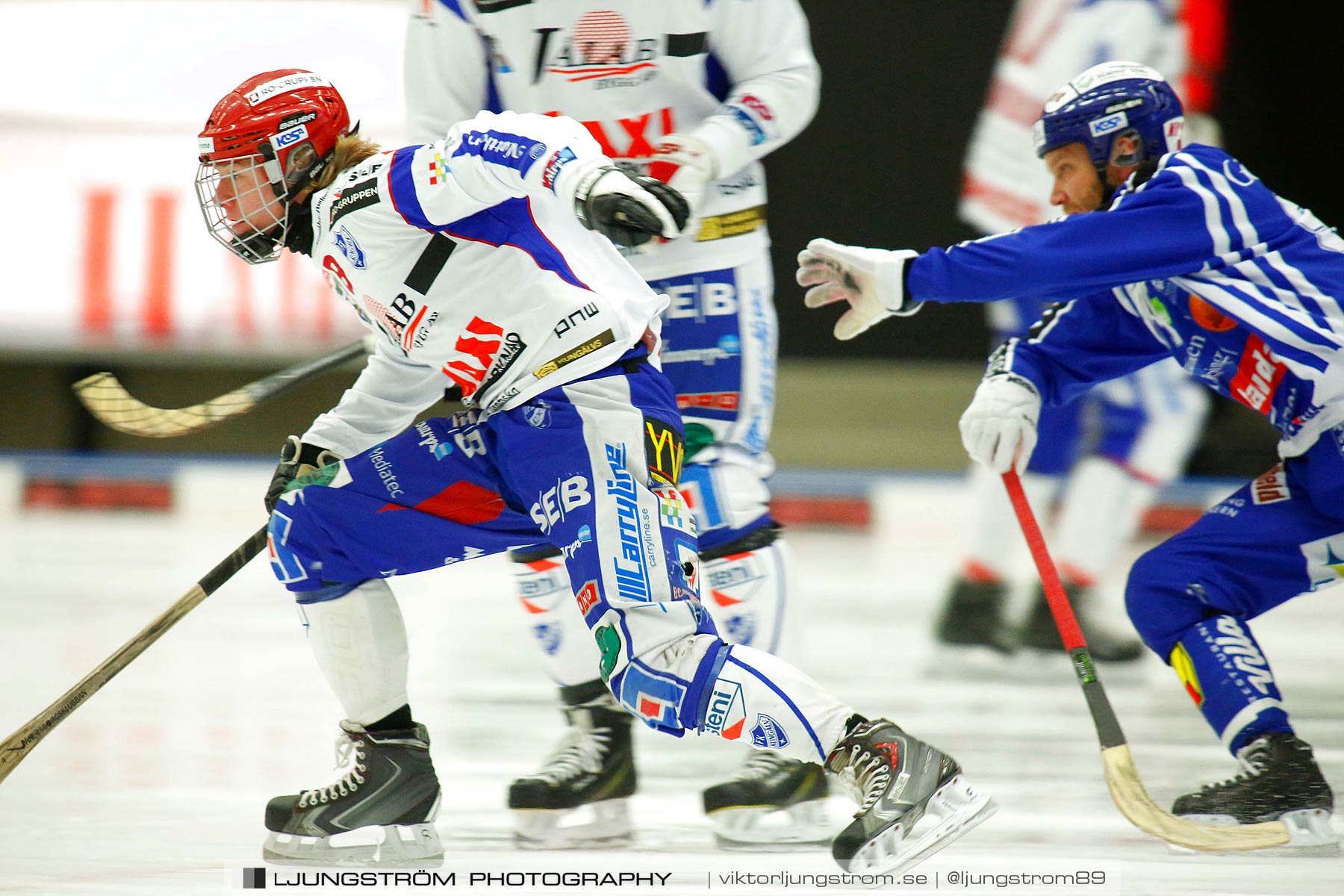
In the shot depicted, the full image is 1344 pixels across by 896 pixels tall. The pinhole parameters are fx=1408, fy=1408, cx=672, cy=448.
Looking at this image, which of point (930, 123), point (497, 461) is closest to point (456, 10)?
point (497, 461)

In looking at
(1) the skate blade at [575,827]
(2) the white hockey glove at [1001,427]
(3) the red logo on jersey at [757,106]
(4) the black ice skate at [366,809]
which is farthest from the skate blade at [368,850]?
(3) the red logo on jersey at [757,106]

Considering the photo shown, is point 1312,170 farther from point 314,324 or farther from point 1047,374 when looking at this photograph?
point 1047,374

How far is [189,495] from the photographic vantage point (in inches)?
264

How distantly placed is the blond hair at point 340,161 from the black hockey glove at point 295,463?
43 centimetres

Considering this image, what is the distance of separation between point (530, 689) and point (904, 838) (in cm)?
180

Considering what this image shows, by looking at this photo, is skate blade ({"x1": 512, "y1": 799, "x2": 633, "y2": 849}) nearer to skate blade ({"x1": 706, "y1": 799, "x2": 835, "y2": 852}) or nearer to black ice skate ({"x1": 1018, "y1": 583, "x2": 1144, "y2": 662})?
skate blade ({"x1": 706, "y1": 799, "x2": 835, "y2": 852})

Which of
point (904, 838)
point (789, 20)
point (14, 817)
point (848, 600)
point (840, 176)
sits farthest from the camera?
point (840, 176)

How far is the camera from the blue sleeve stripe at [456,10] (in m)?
2.52

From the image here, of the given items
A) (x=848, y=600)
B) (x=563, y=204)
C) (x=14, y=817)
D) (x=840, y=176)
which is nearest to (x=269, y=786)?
(x=14, y=817)

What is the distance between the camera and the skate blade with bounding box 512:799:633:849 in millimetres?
2289

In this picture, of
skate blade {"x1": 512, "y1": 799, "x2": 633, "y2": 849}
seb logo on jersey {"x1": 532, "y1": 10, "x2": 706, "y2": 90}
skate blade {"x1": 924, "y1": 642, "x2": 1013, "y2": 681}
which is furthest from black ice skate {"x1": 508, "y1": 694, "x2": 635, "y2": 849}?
skate blade {"x1": 924, "y1": 642, "x2": 1013, "y2": 681}

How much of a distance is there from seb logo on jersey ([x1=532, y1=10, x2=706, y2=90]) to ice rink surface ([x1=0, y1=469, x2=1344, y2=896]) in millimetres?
1001

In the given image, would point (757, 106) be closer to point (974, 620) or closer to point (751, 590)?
point (751, 590)

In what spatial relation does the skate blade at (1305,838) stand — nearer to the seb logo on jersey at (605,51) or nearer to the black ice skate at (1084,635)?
the black ice skate at (1084,635)
